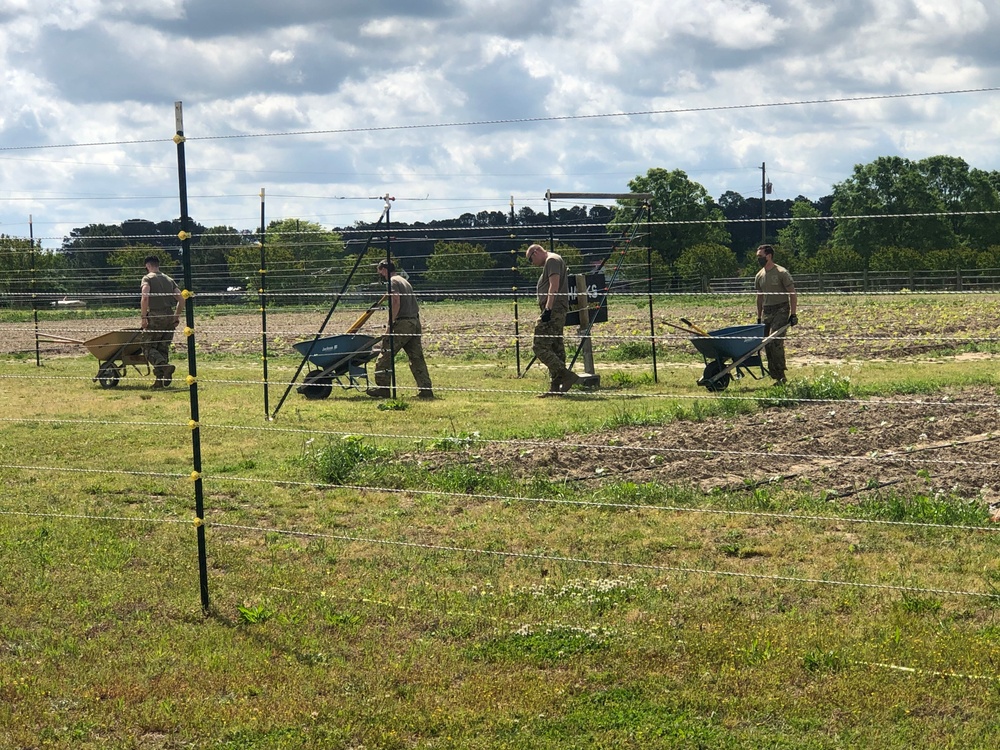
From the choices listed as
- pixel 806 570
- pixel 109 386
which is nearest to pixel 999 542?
pixel 806 570

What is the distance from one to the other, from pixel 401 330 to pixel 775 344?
532 cm

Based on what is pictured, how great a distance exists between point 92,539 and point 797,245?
79.9 m

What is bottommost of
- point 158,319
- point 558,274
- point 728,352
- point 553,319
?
point 728,352

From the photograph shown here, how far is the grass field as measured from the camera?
5117 millimetres

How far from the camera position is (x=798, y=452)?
1027 centimetres

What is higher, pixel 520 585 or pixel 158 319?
pixel 158 319

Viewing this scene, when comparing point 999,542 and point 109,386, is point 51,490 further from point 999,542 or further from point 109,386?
point 109,386

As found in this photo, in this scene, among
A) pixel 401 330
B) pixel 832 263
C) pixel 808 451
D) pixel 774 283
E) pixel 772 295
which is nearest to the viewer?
pixel 808 451

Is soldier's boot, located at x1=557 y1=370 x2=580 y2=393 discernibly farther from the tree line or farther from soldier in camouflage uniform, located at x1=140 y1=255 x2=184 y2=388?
the tree line

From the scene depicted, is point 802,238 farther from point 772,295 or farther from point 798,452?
point 798,452

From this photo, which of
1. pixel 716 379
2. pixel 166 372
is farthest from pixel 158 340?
pixel 716 379

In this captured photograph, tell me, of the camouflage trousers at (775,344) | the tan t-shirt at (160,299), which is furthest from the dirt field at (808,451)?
the tan t-shirt at (160,299)

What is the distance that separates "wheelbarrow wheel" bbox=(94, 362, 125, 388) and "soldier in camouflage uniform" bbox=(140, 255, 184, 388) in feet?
1.79

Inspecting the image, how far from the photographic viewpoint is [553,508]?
887 cm
